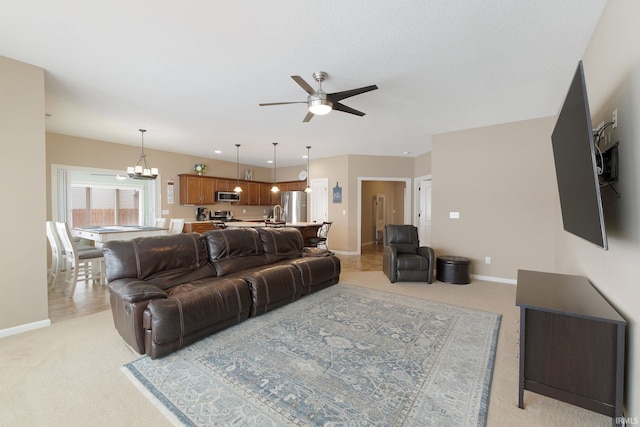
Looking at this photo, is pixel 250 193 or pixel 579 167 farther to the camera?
pixel 250 193

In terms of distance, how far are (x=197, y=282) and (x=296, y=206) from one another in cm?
536

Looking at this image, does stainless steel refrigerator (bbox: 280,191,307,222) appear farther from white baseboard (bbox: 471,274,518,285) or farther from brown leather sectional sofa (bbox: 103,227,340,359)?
white baseboard (bbox: 471,274,518,285)

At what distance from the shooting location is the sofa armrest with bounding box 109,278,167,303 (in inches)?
91.1

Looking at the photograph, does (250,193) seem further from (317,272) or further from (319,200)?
(317,272)

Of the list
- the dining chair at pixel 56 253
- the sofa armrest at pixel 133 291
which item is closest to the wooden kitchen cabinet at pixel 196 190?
the dining chair at pixel 56 253

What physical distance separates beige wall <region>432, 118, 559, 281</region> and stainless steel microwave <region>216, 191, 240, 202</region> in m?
5.58

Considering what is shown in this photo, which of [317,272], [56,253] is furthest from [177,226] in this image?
[317,272]

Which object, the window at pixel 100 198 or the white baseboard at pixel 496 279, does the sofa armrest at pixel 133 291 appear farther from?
the white baseboard at pixel 496 279

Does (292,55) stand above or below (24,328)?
above

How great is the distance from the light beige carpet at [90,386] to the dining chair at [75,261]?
1236mm

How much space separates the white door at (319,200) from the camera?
7.91 metres

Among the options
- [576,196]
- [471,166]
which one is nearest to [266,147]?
[471,166]

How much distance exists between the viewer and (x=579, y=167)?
1694 millimetres

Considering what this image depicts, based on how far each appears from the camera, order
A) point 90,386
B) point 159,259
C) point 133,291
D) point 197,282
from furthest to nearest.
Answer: point 197,282
point 159,259
point 133,291
point 90,386
